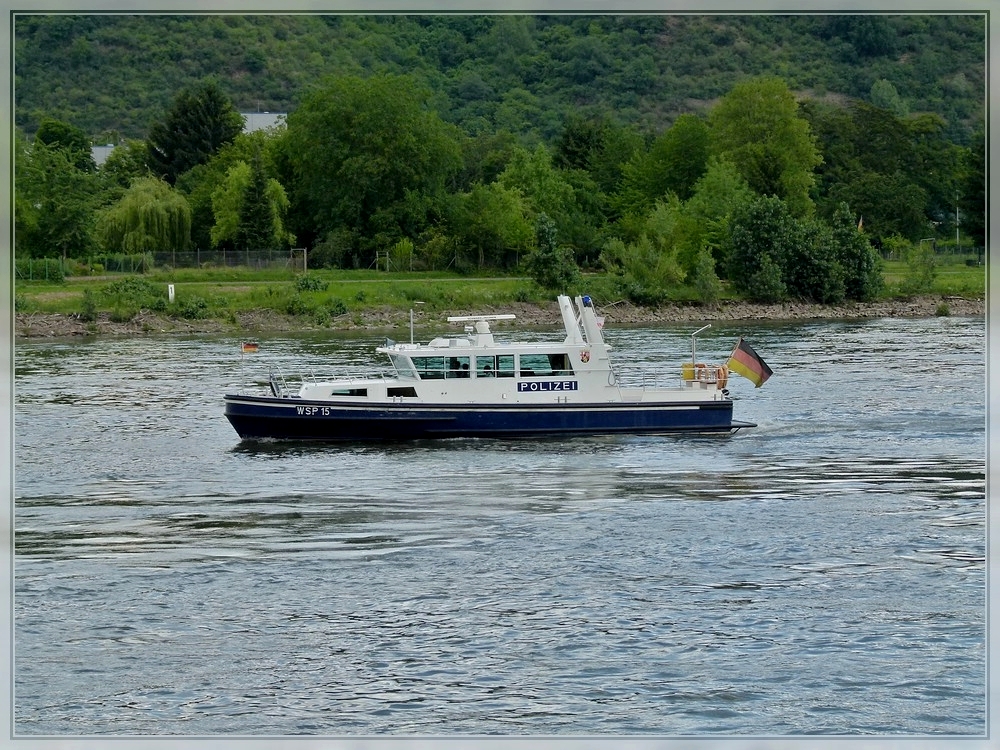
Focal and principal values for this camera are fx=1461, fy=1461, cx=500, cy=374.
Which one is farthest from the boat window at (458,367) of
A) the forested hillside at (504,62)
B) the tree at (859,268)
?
the forested hillside at (504,62)

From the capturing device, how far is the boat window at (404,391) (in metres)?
33.8

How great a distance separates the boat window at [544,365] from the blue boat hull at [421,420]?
2.60 feet

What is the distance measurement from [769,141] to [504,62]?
32582mm

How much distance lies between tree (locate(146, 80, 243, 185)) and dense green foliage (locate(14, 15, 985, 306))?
0.51 feet

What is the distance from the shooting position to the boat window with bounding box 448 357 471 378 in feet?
110

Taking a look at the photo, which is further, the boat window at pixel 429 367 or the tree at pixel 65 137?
the tree at pixel 65 137

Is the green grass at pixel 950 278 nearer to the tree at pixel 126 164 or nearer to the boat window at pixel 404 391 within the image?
the tree at pixel 126 164

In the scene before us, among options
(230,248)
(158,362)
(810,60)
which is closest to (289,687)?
(158,362)

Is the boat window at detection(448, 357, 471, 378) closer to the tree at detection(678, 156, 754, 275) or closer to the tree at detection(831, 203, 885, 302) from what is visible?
the tree at detection(831, 203, 885, 302)

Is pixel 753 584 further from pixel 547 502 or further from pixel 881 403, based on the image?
pixel 881 403

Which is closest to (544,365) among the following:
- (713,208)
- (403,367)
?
(403,367)

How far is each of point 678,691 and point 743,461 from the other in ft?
50.3

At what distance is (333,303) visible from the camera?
235 feet

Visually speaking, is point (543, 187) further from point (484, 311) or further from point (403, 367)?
point (403, 367)
